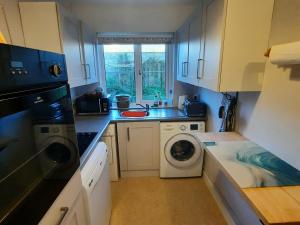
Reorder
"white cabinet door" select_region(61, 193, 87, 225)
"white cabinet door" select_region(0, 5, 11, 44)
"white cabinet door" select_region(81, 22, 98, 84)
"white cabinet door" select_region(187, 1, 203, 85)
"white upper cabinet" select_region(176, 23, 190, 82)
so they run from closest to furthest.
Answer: "white cabinet door" select_region(61, 193, 87, 225)
"white cabinet door" select_region(0, 5, 11, 44)
"white cabinet door" select_region(187, 1, 203, 85)
"white cabinet door" select_region(81, 22, 98, 84)
"white upper cabinet" select_region(176, 23, 190, 82)

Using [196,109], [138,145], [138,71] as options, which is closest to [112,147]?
[138,145]

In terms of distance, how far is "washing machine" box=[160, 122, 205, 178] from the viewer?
2350 mm

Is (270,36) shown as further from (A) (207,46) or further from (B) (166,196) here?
(B) (166,196)

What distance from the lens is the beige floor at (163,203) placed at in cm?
A: 188

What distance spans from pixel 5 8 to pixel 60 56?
3.50 ft

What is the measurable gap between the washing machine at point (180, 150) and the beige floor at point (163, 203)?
134mm

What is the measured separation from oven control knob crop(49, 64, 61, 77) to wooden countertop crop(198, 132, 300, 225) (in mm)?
1060

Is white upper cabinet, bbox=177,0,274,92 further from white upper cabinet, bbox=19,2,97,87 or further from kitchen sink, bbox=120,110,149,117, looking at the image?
kitchen sink, bbox=120,110,149,117

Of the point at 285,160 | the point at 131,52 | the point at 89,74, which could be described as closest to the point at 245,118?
the point at 285,160

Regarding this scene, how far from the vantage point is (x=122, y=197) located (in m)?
2.21

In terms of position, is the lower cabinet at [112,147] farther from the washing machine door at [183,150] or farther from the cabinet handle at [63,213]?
the cabinet handle at [63,213]

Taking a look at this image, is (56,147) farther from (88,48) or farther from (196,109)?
(196,109)

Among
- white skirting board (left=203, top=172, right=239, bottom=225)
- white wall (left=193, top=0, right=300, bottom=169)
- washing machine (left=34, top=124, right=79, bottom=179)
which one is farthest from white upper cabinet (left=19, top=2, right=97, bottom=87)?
white skirting board (left=203, top=172, right=239, bottom=225)

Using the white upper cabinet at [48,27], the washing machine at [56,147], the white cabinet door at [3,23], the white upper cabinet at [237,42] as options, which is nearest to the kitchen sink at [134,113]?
the white upper cabinet at [48,27]
